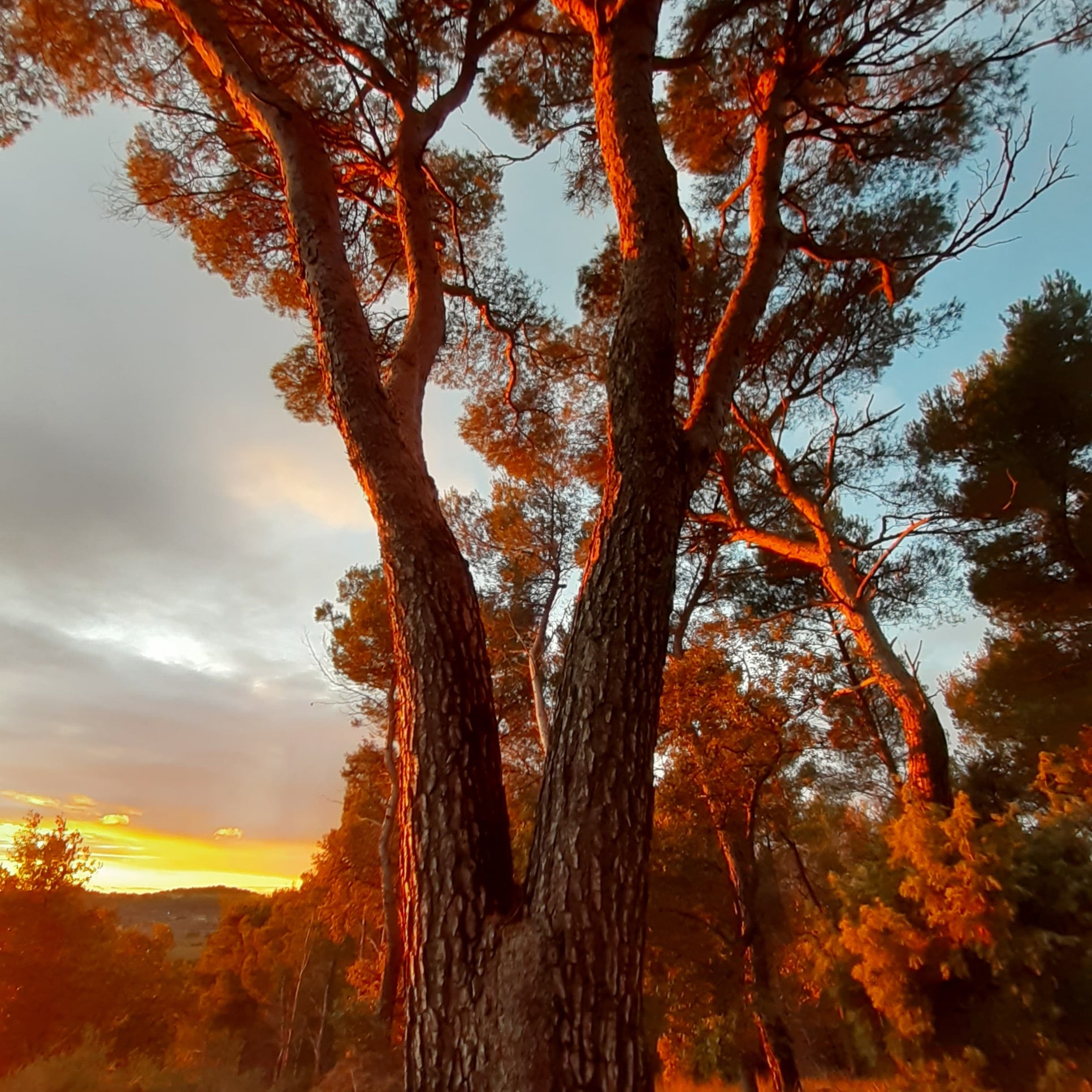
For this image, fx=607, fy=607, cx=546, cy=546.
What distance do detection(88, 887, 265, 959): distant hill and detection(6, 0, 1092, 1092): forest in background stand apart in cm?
55

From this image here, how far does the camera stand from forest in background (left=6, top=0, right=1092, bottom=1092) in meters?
1.75

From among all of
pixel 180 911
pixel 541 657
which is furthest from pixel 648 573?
pixel 180 911

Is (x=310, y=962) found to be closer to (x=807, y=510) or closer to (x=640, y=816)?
(x=807, y=510)

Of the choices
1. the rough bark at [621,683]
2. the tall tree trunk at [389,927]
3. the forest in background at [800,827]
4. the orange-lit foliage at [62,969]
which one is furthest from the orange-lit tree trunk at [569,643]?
the orange-lit foliage at [62,969]

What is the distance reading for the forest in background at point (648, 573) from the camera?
1.75 metres

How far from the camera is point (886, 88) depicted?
16.5ft

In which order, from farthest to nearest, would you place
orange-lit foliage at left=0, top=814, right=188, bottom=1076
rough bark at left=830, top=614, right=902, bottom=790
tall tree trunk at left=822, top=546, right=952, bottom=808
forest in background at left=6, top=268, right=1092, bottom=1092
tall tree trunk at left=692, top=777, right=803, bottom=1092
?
rough bark at left=830, top=614, right=902, bottom=790 < orange-lit foliage at left=0, top=814, right=188, bottom=1076 < tall tree trunk at left=692, top=777, right=803, bottom=1092 < tall tree trunk at left=822, top=546, right=952, bottom=808 < forest in background at left=6, top=268, right=1092, bottom=1092

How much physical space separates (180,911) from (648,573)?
60.3 ft

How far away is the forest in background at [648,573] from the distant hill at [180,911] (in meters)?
0.55

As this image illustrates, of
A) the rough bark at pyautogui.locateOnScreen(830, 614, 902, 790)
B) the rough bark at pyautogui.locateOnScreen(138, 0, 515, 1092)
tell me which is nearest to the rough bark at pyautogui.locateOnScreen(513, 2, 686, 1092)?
the rough bark at pyautogui.locateOnScreen(138, 0, 515, 1092)

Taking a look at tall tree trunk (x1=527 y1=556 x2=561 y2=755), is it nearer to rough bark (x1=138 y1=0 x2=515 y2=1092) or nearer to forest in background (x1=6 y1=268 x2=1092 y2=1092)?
forest in background (x1=6 y1=268 x2=1092 y2=1092)

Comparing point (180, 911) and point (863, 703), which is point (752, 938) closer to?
point (863, 703)

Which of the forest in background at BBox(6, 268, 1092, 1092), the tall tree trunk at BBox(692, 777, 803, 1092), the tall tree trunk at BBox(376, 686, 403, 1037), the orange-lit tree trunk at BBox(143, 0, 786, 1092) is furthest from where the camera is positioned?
Result: the tall tree trunk at BBox(376, 686, 403, 1037)

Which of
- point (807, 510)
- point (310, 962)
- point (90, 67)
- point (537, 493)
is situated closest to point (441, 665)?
point (807, 510)
